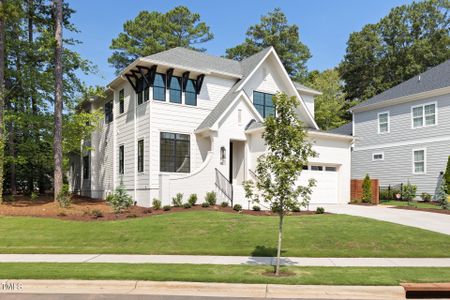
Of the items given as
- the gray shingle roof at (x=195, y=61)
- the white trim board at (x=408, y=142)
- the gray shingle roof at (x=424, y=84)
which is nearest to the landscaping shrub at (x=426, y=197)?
the white trim board at (x=408, y=142)

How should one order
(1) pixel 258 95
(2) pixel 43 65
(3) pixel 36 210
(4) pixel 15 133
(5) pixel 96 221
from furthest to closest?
(2) pixel 43 65, (4) pixel 15 133, (1) pixel 258 95, (3) pixel 36 210, (5) pixel 96 221

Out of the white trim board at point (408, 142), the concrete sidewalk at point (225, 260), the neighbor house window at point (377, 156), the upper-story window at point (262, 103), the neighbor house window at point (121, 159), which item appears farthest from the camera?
the neighbor house window at point (377, 156)

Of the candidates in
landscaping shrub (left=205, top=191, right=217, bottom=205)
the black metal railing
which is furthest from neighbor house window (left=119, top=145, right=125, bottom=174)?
landscaping shrub (left=205, top=191, right=217, bottom=205)

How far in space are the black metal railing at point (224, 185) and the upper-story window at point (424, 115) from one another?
49.0 ft

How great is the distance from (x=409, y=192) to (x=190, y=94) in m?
15.1

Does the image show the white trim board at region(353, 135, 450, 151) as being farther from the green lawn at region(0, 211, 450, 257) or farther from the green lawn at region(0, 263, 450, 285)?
the green lawn at region(0, 263, 450, 285)

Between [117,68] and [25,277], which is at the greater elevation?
[117,68]

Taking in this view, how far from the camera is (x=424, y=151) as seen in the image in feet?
86.9

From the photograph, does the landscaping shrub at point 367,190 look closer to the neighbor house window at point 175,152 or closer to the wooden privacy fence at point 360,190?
the wooden privacy fence at point 360,190

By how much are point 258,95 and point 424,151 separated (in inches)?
459

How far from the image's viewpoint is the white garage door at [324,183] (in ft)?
75.2

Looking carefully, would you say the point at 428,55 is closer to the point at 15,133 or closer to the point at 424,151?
the point at 424,151

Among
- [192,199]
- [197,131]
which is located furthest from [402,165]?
[192,199]

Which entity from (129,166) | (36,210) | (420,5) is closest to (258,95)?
(129,166)
